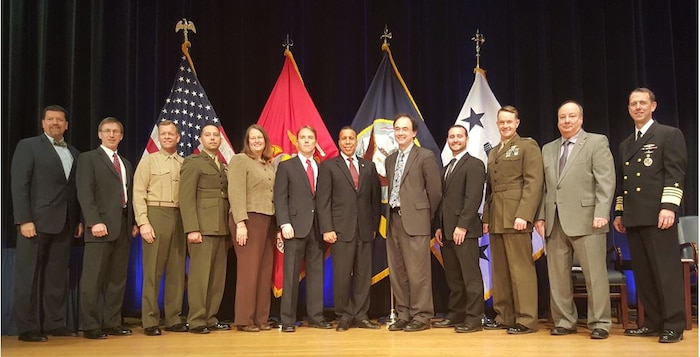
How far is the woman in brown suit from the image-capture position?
483 centimetres

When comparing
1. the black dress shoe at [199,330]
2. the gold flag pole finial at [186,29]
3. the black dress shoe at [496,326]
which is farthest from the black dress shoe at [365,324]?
the gold flag pole finial at [186,29]

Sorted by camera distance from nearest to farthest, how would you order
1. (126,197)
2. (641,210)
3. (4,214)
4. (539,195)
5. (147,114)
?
(641,210) < (539,195) < (126,197) < (4,214) < (147,114)

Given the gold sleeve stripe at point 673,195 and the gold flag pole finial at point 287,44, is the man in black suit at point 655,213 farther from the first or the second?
the gold flag pole finial at point 287,44

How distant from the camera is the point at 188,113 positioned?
18.6ft

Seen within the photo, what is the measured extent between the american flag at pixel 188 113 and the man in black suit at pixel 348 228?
117 cm

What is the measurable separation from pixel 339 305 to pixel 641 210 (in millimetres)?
2221

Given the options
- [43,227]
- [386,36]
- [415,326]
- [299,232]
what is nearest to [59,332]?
[43,227]

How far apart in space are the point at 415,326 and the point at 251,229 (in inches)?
55.4

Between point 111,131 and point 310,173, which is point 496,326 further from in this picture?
point 111,131

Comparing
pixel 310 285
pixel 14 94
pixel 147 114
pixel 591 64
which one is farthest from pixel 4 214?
pixel 591 64

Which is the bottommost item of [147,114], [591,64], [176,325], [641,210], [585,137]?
[176,325]

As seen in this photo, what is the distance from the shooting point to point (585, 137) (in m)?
4.46

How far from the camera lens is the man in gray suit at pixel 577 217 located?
436 cm

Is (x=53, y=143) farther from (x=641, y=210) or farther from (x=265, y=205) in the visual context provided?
(x=641, y=210)
